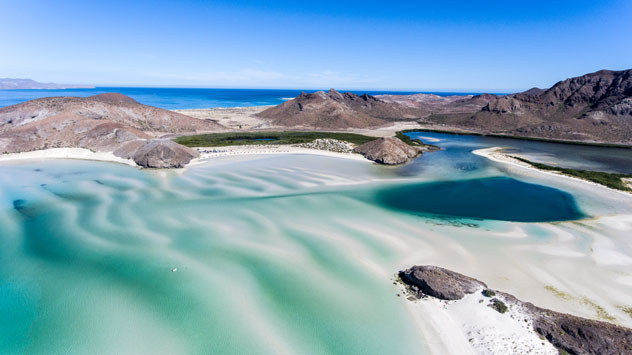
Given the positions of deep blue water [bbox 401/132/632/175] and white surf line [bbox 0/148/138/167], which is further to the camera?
deep blue water [bbox 401/132/632/175]

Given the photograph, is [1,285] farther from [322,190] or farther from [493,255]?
[493,255]

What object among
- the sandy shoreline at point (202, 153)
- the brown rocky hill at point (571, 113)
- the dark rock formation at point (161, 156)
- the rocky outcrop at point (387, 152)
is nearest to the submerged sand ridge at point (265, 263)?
the dark rock formation at point (161, 156)

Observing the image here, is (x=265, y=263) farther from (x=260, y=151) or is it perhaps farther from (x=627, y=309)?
(x=260, y=151)

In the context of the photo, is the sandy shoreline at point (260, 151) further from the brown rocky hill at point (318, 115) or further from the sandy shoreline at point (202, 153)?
the brown rocky hill at point (318, 115)

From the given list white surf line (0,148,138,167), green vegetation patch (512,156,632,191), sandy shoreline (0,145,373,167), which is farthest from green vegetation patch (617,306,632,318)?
white surf line (0,148,138,167)

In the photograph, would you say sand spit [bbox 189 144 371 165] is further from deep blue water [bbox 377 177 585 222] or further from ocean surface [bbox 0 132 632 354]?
deep blue water [bbox 377 177 585 222]

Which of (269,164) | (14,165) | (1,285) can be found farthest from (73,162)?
(1,285)
